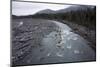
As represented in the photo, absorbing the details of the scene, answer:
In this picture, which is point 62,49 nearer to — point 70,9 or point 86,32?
point 86,32

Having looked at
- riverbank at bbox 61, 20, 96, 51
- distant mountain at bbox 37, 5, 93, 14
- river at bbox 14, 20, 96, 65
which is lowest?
river at bbox 14, 20, 96, 65

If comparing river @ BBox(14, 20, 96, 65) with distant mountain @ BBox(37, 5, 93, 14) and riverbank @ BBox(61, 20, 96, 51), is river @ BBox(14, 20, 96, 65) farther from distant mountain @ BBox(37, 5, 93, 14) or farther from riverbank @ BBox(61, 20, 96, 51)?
distant mountain @ BBox(37, 5, 93, 14)

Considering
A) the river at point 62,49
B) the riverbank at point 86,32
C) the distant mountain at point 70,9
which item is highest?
the distant mountain at point 70,9

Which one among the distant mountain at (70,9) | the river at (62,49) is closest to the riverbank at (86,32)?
the river at (62,49)

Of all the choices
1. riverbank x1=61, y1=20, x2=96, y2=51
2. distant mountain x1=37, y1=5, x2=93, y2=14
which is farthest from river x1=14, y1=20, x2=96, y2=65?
distant mountain x1=37, y1=5, x2=93, y2=14

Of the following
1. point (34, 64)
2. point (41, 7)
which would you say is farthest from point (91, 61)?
point (41, 7)

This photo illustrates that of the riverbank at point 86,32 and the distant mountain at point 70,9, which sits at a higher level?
the distant mountain at point 70,9

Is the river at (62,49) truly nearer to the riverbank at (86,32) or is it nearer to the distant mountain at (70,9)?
the riverbank at (86,32)

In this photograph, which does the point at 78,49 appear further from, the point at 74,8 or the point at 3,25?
the point at 3,25

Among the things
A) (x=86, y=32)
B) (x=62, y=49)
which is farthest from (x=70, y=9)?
(x=62, y=49)

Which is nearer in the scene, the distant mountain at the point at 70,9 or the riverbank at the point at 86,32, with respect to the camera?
the distant mountain at the point at 70,9
